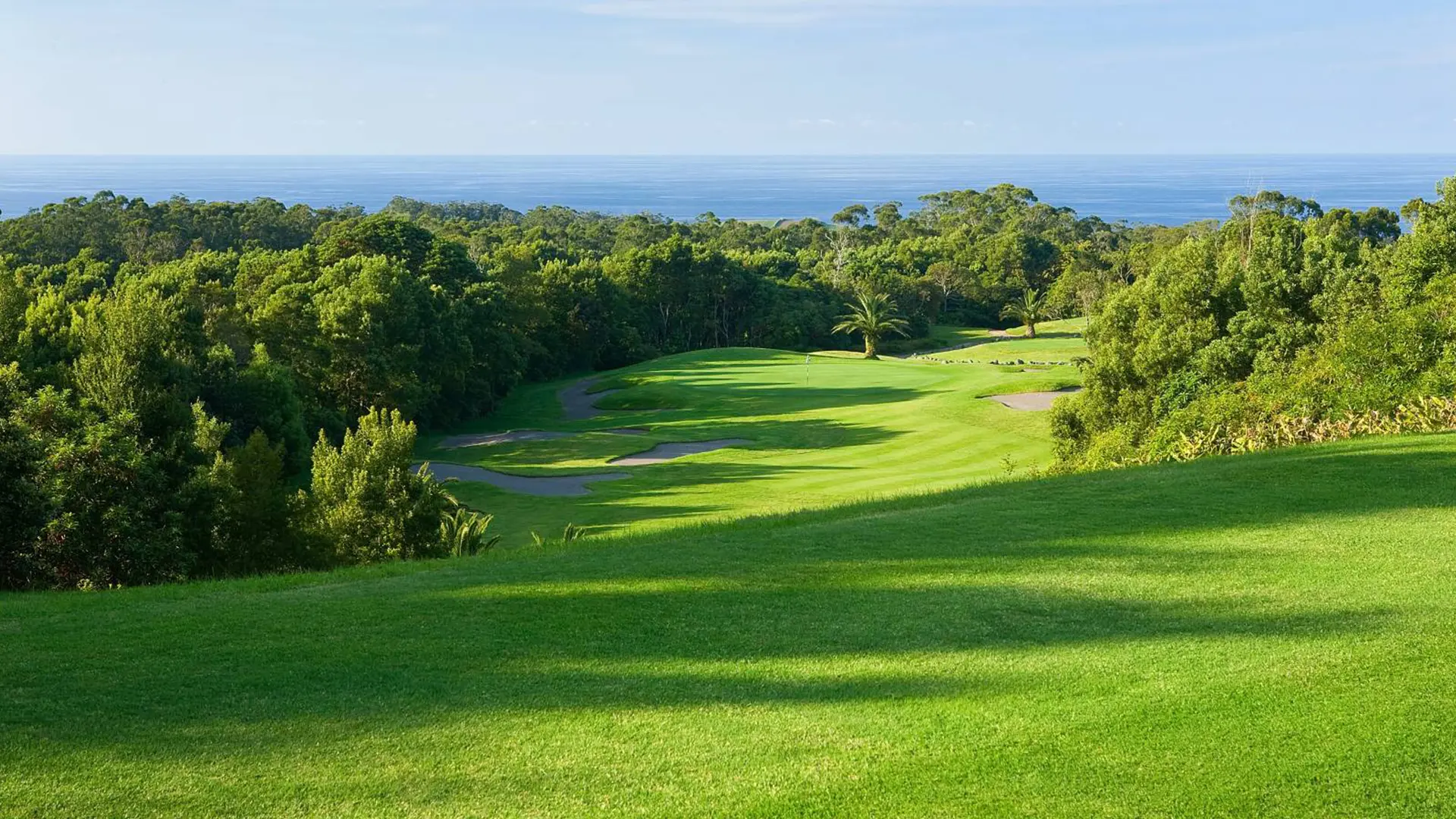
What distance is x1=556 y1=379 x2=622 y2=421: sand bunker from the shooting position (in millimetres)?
55594

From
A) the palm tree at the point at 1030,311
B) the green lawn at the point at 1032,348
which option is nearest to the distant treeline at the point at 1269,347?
the green lawn at the point at 1032,348

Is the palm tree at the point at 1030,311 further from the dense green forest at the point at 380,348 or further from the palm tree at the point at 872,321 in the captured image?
the palm tree at the point at 872,321

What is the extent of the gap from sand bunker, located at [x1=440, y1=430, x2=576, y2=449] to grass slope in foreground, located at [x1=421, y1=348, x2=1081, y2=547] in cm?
114

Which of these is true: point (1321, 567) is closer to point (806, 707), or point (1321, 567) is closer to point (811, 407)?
point (806, 707)

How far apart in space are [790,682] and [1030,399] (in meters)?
39.2

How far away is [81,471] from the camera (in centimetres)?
1656

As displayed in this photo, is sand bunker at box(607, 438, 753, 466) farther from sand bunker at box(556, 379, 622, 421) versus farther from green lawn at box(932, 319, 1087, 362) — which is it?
green lawn at box(932, 319, 1087, 362)

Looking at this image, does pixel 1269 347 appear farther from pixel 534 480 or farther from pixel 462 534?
pixel 534 480

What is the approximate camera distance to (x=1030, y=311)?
300 feet

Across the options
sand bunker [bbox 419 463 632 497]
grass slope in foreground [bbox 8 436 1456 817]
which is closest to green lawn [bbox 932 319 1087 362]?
sand bunker [bbox 419 463 632 497]

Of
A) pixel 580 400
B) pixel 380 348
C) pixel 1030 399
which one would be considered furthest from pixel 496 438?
pixel 1030 399

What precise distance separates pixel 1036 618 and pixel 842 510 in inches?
244

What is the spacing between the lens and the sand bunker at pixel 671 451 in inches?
1550

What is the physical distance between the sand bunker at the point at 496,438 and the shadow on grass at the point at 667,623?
3463 cm
